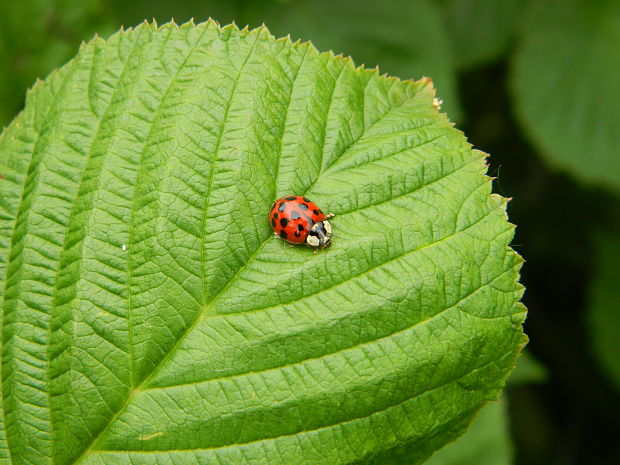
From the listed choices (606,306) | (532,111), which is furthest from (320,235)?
(606,306)

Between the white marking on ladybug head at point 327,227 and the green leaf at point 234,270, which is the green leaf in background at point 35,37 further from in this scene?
the white marking on ladybug head at point 327,227

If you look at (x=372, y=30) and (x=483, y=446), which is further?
(x=372, y=30)

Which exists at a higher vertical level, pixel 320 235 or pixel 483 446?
pixel 320 235

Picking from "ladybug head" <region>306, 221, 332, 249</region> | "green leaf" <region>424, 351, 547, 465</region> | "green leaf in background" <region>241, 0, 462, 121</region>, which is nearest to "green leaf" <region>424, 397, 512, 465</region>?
"green leaf" <region>424, 351, 547, 465</region>

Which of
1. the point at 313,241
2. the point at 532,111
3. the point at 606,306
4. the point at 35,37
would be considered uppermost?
the point at 35,37

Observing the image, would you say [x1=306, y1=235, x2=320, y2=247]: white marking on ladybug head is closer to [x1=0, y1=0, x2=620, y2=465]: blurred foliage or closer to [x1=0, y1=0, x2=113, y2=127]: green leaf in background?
[x1=0, y1=0, x2=620, y2=465]: blurred foliage

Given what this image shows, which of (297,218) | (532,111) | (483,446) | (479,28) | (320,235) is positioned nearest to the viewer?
(297,218)

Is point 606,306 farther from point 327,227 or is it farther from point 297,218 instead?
point 297,218

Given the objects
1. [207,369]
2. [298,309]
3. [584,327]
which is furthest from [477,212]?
[584,327]
